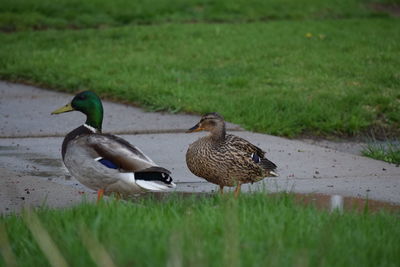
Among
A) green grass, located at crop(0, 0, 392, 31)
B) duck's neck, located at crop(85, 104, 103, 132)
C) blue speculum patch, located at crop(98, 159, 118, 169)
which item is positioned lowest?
green grass, located at crop(0, 0, 392, 31)

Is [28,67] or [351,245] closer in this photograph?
[351,245]

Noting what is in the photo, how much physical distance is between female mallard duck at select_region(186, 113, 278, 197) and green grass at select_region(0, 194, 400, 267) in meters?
0.72

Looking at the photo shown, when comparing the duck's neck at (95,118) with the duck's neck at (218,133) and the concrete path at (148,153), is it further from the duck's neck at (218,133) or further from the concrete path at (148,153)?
the duck's neck at (218,133)

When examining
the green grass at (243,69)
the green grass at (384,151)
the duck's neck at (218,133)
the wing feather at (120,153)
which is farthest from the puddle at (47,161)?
the green grass at (384,151)

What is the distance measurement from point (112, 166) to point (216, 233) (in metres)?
1.29

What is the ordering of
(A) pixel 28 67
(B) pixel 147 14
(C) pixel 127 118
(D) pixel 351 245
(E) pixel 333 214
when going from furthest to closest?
1. (B) pixel 147 14
2. (A) pixel 28 67
3. (C) pixel 127 118
4. (E) pixel 333 214
5. (D) pixel 351 245

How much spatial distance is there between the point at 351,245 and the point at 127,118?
16.4 ft

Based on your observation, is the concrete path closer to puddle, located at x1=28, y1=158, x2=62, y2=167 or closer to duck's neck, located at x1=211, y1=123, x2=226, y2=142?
puddle, located at x1=28, y1=158, x2=62, y2=167

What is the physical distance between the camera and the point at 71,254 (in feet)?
13.4

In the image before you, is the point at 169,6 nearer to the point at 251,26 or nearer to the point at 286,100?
the point at 251,26

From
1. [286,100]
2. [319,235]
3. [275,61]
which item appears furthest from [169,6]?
[319,235]

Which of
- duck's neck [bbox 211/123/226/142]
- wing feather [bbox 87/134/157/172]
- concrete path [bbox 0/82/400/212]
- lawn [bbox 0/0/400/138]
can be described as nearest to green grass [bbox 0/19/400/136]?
lawn [bbox 0/0/400/138]

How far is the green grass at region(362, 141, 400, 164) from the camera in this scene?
24.5ft

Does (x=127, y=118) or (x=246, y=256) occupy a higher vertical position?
(x=246, y=256)
